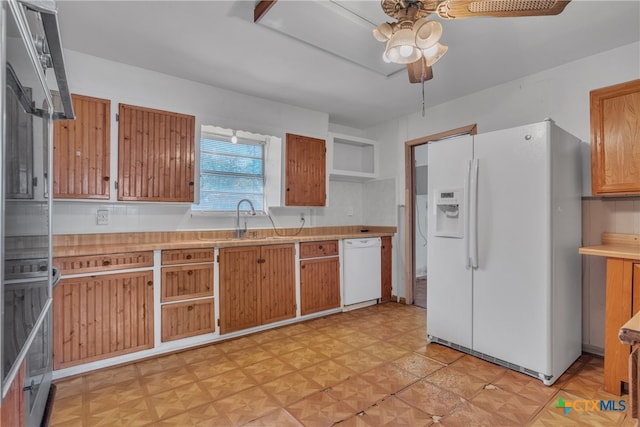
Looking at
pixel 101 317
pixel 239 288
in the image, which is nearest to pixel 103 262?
pixel 101 317

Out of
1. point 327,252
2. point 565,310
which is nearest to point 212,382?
point 327,252

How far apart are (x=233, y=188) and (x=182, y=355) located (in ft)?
5.76

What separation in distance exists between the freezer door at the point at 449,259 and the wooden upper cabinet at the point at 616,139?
890mm

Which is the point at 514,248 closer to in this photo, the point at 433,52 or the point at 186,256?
the point at 433,52

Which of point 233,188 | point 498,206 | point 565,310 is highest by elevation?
point 233,188

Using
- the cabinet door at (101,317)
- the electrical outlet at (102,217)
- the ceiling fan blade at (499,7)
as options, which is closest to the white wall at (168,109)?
the electrical outlet at (102,217)

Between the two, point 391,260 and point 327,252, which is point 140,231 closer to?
point 327,252

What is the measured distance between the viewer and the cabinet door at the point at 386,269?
4.29 meters

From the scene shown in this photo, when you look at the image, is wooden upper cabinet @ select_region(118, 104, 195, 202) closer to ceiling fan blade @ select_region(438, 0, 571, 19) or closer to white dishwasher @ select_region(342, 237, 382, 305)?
white dishwasher @ select_region(342, 237, 382, 305)

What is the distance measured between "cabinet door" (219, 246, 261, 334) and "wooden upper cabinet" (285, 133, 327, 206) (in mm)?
903

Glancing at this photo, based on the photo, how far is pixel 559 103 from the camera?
2.95 metres

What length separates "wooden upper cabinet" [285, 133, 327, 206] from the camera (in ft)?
12.5

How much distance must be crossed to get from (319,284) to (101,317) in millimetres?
2061

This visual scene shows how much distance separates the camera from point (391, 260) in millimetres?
4418
